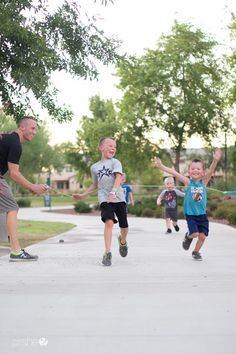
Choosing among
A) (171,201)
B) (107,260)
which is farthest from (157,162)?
(171,201)

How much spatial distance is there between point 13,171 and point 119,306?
3.19 meters

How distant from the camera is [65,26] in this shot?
406 inches

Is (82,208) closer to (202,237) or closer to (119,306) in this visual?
(202,237)

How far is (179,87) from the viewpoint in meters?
37.5

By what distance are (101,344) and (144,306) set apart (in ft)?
3.67

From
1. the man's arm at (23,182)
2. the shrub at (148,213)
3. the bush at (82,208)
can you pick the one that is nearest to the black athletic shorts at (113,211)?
the man's arm at (23,182)

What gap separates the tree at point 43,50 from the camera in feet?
30.6

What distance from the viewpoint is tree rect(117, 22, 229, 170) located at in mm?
36500

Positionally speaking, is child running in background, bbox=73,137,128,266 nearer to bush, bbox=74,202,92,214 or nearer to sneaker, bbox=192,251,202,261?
sneaker, bbox=192,251,202,261

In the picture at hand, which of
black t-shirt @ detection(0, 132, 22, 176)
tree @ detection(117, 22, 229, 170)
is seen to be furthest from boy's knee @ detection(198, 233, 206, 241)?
tree @ detection(117, 22, 229, 170)

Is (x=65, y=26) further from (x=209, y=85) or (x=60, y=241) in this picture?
(x=209, y=85)

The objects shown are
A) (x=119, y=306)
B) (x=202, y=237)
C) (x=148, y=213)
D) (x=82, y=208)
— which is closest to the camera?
(x=119, y=306)

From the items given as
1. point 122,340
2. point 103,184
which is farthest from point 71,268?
point 122,340

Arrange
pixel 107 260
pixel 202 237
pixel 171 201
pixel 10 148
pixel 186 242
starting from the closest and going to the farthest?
pixel 107 260
pixel 10 148
pixel 202 237
pixel 186 242
pixel 171 201
